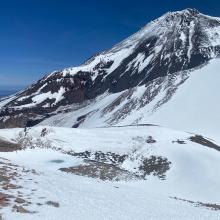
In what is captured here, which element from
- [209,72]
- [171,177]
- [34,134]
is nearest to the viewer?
[171,177]

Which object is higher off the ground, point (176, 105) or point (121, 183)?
point (176, 105)

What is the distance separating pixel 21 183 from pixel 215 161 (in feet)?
73.2

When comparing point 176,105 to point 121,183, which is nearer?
point 121,183

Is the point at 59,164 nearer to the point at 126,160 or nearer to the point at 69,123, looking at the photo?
the point at 126,160

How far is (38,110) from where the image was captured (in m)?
187

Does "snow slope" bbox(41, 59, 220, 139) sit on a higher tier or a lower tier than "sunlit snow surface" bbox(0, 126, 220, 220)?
higher

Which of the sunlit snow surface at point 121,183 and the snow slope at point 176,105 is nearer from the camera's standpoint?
the sunlit snow surface at point 121,183

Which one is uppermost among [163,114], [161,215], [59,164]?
[163,114]

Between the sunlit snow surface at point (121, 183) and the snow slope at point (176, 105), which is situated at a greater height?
the snow slope at point (176, 105)

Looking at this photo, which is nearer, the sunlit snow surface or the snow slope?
the sunlit snow surface

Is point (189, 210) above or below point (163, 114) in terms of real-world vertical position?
below

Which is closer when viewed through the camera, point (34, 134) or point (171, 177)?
point (171, 177)

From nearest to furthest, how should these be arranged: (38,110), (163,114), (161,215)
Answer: (161,215), (163,114), (38,110)

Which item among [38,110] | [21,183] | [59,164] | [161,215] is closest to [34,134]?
[59,164]
